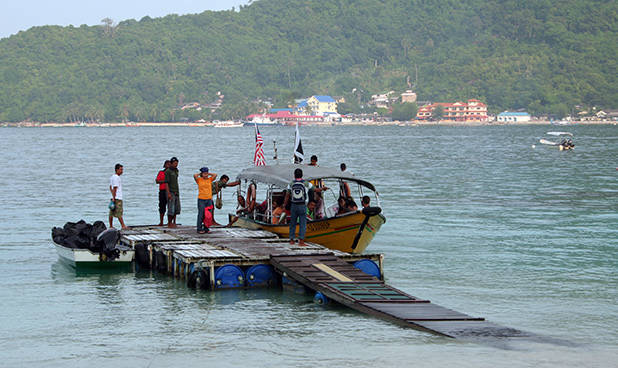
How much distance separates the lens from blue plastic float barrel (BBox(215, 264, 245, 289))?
18.1 metres

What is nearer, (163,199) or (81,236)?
(81,236)

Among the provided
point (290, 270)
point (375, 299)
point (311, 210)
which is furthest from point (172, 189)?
point (375, 299)

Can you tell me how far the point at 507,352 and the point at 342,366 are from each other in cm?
251

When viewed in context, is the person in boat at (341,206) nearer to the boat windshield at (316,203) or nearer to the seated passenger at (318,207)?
the boat windshield at (316,203)

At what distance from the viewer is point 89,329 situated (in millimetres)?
15398

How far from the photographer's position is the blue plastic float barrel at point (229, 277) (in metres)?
18.1

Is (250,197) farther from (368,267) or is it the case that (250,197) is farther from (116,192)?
(368,267)

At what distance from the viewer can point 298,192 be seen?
19.5 m

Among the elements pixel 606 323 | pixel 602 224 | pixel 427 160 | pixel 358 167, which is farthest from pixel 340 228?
pixel 427 160

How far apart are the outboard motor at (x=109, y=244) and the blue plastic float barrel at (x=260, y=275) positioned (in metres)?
3.86

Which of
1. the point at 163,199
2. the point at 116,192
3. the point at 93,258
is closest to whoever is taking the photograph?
the point at 93,258

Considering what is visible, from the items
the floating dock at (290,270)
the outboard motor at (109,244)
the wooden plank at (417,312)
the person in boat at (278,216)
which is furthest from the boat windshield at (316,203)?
the wooden plank at (417,312)

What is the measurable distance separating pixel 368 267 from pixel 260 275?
2.28 m

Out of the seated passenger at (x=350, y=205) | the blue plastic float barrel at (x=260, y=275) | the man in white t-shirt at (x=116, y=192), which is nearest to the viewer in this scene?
the blue plastic float barrel at (x=260, y=275)
